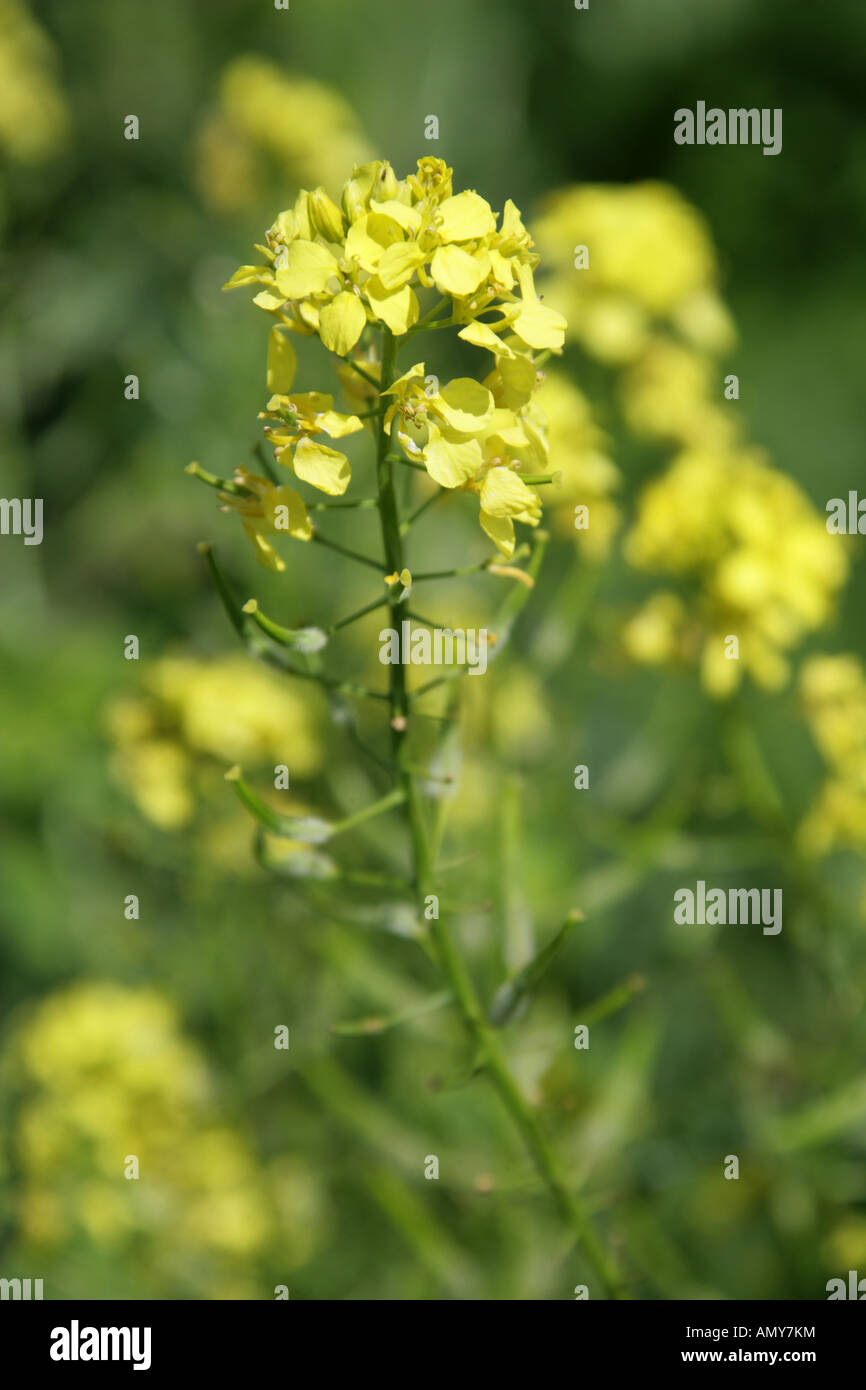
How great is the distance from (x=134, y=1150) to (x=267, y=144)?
2.39 meters

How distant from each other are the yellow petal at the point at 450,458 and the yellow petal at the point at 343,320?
106mm

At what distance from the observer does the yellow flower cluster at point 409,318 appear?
1023mm

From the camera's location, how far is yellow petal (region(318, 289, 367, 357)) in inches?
40.2

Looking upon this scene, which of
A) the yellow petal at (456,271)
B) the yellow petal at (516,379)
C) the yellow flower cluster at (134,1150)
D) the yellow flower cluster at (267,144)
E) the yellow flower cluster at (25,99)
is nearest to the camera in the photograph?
the yellow petal at (456,271)

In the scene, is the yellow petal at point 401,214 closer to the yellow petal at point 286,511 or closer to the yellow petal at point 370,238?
the yellow petal at point 370,238

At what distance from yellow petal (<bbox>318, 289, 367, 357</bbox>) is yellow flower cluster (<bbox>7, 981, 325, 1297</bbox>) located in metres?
1.54

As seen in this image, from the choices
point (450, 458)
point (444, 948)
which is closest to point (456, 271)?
point (450, 458)

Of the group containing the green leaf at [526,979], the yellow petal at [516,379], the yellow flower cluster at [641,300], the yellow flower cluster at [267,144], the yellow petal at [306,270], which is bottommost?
the green leaf at [526,979]

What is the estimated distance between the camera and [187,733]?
1999 mm

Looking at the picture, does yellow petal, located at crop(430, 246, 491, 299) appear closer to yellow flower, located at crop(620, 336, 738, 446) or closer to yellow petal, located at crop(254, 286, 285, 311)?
yellow petal, located at crop(254, 286, 285, 311)

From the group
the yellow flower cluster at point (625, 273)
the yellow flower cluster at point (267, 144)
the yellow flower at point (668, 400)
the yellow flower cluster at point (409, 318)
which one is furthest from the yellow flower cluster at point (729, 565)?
the yellow flower cluster at point (267, 144)

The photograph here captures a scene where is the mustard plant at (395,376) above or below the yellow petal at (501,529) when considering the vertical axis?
above

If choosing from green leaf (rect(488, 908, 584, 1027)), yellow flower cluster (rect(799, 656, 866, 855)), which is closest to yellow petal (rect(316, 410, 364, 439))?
green leaf (rect(488, 908, 584, 1027))
